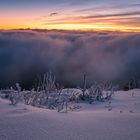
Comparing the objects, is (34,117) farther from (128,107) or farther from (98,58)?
(98,58)

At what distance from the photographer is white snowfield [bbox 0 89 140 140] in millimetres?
2631

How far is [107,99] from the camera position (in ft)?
18.2

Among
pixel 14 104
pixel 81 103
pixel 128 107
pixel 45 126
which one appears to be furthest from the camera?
pixel 81 103

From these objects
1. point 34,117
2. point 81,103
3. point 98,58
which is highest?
point 34,117

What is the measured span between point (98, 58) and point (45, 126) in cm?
14495

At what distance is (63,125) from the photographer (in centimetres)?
293

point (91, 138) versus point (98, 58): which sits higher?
point (91, 138)

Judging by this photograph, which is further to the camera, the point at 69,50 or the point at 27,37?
the point at 69,50

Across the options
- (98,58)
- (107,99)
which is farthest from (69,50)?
(107,99)

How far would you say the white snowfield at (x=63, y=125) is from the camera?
263cm

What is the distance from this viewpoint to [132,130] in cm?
289

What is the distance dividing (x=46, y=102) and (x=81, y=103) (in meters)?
0.74

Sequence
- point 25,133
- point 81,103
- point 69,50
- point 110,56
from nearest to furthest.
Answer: point 25,133 → point 81,103 → point 110,56 → point 69,50

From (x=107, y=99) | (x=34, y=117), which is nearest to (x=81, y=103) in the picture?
(x=107, y=99)
